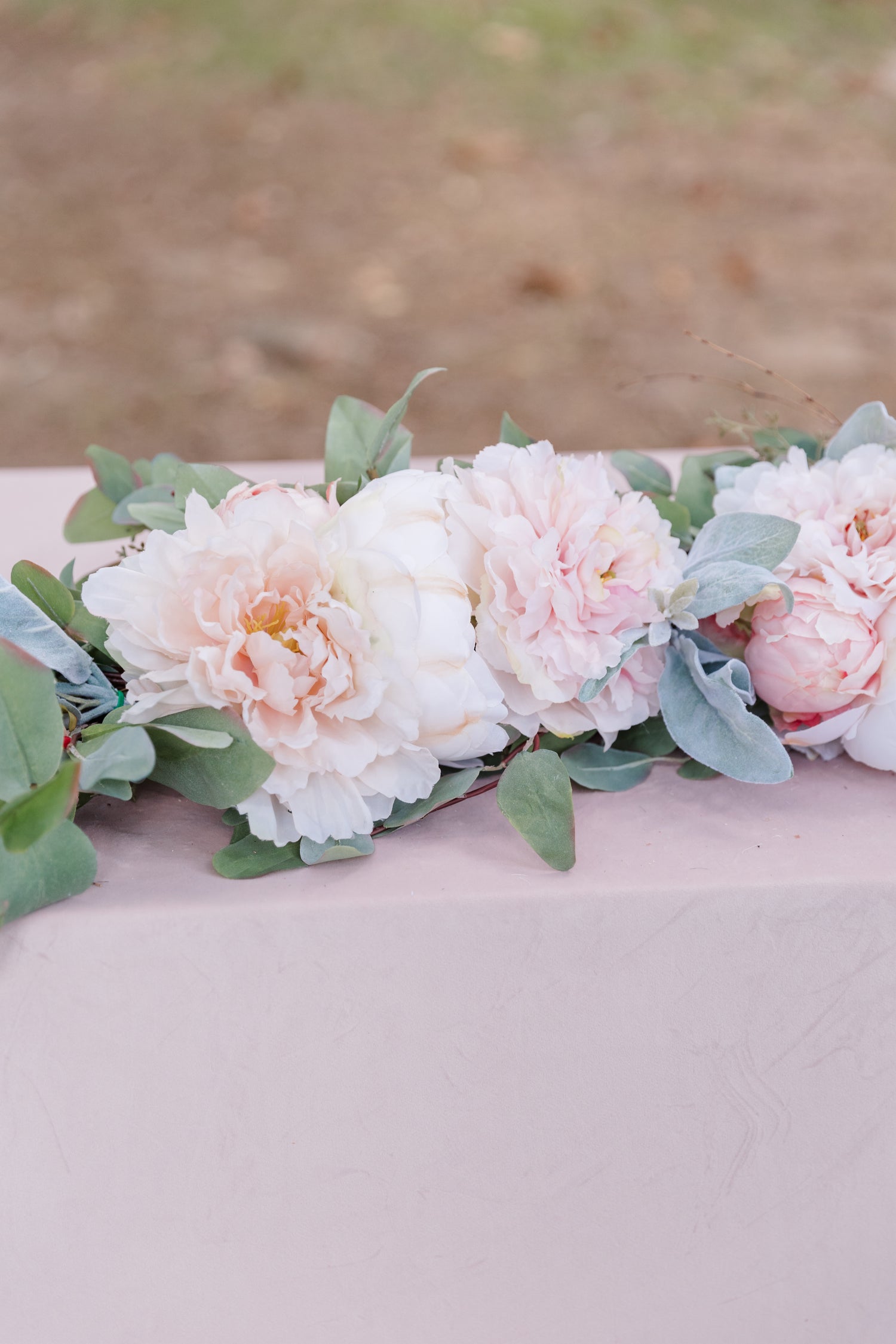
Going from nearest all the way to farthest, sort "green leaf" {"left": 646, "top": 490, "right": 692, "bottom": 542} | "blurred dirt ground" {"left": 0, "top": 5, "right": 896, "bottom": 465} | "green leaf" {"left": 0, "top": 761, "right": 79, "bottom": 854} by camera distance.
A: "green leaf" {"left": 0, "top": 761, "right": 79, "bottom": 854}
"green leaf" {"left": 646, "top": 490, "right": 692, "bottom": 542}
"blurred dirt ground" {"left": 0, "top": 5, "right": 896, "bottom": 465}

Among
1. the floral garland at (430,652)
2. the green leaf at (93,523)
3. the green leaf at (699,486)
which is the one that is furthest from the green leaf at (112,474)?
the green leaf at (699,486)

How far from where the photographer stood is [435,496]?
478mm

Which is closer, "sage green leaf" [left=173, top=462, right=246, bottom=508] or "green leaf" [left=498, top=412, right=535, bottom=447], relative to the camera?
"sage green leaf" [left=173, top=462, right=246, bottom=508]

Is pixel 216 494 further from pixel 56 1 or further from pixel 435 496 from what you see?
pixel 56 1

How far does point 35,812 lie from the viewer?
390 mm

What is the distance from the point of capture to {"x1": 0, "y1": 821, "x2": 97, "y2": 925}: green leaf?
1.38ft

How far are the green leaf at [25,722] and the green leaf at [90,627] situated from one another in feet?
0.25

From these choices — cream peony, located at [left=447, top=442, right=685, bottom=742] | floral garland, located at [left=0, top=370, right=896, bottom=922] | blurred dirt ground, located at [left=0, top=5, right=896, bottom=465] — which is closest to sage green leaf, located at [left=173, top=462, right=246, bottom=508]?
floral garland, located at [left=0, top=370, right=896, bottom=922]

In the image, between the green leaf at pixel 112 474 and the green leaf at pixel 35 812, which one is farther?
the green leaf at pixel 112 474

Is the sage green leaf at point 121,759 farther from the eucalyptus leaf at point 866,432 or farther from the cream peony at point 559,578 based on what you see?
Result: the eucalyptus leaf at point 866,432

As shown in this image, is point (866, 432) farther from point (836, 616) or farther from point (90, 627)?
point (90, 627)

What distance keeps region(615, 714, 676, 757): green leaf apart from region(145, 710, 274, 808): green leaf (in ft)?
0.64

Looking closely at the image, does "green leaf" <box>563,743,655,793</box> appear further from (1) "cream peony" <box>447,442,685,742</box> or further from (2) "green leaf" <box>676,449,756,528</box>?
(2) "green leaf" <box>676,449,756,528</box>

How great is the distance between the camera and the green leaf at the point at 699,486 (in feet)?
2.12
